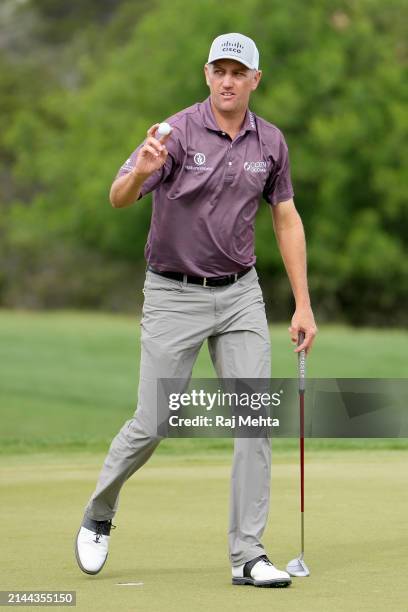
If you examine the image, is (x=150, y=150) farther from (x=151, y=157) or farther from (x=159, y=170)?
(x=159, y=170)

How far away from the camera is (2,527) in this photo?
668 cm

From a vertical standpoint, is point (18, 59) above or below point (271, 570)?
above

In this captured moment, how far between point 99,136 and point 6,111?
15765mm

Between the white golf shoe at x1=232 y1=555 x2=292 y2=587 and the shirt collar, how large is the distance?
1.69 meters

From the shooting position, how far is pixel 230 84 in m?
5.58

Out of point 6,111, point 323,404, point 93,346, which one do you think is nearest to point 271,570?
point 323,404

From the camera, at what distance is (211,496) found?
784 cm

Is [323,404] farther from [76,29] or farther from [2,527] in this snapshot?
[76,29]

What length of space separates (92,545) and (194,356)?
2.83ft

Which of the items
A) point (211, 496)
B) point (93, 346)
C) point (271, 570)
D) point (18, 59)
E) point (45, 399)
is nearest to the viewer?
point (271, 570)

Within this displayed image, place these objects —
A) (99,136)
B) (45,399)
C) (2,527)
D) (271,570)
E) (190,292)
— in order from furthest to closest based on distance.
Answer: (99,136)
(45,399)
(2,527)
(190,292)
(271,570)

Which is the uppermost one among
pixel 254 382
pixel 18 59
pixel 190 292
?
pixel 18 59

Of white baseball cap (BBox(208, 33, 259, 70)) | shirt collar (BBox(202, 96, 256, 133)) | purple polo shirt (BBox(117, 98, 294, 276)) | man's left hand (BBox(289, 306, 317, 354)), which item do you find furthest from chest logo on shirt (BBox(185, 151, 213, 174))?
man's left hand (BBox(289, 306, 317, 354))

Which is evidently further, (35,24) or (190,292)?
(35,24)
